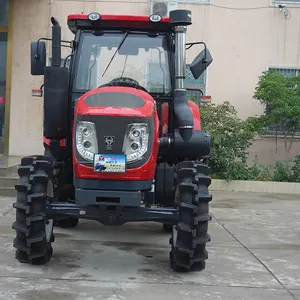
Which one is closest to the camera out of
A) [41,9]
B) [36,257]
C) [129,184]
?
[129,184]

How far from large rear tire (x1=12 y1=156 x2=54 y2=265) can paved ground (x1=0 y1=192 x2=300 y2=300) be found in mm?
177

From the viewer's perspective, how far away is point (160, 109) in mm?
6457

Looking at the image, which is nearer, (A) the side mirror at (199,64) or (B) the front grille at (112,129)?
(B) the front grille at (112,129)

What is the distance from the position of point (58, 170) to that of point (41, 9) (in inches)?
353

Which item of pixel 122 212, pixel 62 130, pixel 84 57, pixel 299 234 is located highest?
pixel 84 57

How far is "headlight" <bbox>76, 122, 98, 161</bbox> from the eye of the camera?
17.3 feet

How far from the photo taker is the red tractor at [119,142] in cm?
527

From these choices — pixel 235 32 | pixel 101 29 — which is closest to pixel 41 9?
pixel 235 32

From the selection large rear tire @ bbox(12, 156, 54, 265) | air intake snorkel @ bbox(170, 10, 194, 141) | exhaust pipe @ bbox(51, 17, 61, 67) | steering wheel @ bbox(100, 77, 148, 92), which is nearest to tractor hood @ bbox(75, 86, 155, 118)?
air intake snorkel @ bbox(170, 10, 194, 141)

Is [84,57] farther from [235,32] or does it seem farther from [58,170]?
[235,32]

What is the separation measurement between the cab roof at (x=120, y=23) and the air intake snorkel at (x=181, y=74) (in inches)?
30.7

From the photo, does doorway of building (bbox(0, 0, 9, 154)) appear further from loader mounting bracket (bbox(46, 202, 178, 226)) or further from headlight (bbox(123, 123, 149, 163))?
headlight (bbox(123, 123, 149, 163))

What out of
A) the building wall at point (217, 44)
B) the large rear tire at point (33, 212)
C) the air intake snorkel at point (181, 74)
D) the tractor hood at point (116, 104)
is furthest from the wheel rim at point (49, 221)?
the building wall at point (217, 44)

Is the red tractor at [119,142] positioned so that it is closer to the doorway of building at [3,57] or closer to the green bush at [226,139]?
the green bush at [226,139]
